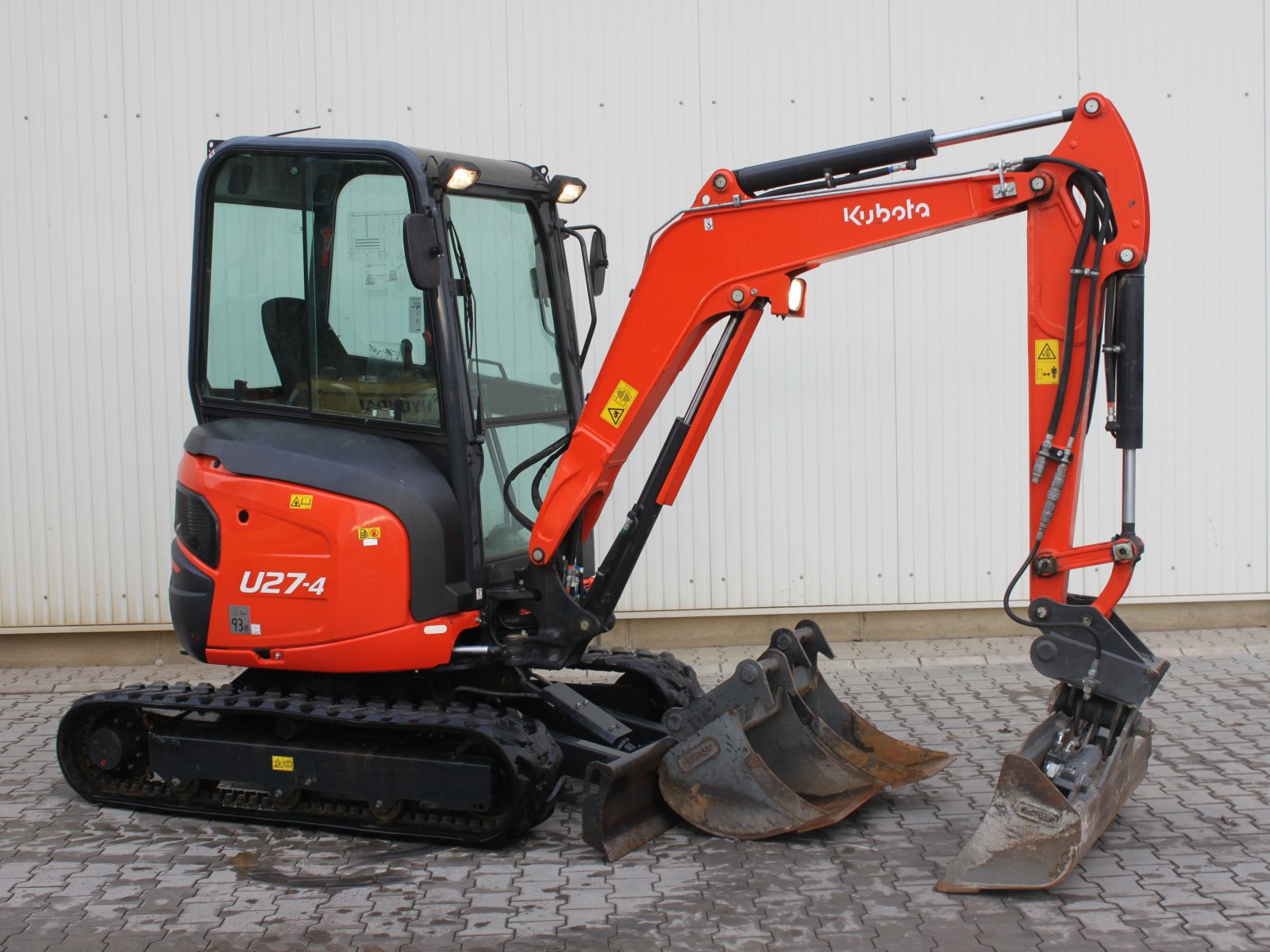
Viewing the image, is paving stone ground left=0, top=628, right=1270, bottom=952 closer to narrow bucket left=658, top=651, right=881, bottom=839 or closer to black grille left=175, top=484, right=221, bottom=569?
narrow bucket left=658, top=651, right=881, bottom=839

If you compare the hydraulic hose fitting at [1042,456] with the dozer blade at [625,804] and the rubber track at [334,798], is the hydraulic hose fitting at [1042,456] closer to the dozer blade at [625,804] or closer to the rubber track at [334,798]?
the dozer blade at [625,804]

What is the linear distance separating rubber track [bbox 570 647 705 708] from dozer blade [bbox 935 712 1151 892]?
5.90 ft

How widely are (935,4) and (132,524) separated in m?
6.12

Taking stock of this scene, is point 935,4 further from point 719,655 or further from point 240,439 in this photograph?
point 240,439

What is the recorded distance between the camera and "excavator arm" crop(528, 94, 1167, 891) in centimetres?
499

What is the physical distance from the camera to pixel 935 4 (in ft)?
29.0

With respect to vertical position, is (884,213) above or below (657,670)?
above

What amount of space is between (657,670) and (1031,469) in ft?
6.98

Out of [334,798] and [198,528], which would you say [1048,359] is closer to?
[334,798]

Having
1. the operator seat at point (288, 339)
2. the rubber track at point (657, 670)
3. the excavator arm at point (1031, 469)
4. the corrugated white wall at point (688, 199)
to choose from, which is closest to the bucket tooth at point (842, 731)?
the excavator arm at point (1031, 469)

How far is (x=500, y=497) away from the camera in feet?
19.8

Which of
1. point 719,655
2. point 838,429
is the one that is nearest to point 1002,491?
point 838,429

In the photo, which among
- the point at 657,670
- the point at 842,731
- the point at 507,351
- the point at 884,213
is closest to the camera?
the point at 884,213

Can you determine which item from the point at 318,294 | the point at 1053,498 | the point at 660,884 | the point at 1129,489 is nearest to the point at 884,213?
the point at 1053,498
